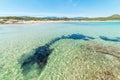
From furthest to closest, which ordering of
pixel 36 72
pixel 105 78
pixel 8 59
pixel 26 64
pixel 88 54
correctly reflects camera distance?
pixel 88 54 → pixel 8 59 → pixel 26 64 → pixel 36 72 → pixel 105 78

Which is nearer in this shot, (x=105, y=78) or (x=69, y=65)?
(x=105, y=78)

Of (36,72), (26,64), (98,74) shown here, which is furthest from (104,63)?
(26,64)

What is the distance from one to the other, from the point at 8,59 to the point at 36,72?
468cm

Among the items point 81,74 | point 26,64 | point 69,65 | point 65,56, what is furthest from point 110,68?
point 26,64

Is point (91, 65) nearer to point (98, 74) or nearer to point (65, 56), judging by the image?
point (98, 74)

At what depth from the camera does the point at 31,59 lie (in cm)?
1461

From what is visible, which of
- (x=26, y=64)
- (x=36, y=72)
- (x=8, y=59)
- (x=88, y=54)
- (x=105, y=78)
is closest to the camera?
(x=105, y=78)

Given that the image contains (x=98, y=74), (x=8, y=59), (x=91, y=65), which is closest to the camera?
(x=98, y=74)

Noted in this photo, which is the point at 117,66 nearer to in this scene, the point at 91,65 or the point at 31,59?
the point at 91,65

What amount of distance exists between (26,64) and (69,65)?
159 inches

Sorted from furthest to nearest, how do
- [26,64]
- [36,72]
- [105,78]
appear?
[26,64], [36,72], [105,78]

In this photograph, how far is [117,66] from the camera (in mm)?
12008

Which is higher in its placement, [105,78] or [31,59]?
[105,78]

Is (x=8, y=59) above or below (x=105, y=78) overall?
below
